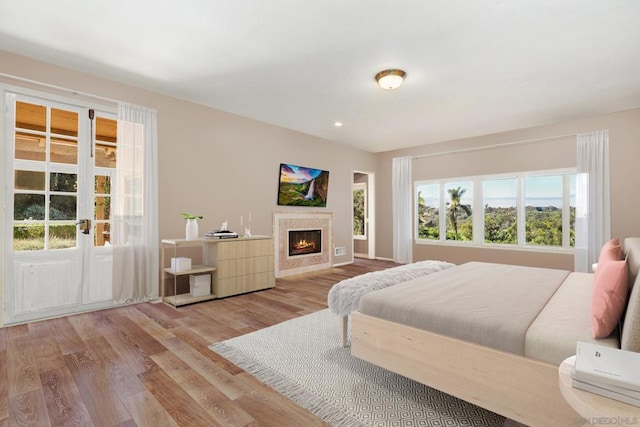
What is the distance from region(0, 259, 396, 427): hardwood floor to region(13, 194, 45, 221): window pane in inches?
43.5

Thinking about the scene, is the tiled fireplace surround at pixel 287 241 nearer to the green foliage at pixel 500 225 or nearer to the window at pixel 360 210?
the window at pixel 360 210

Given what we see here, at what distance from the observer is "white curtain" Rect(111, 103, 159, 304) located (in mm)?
3754

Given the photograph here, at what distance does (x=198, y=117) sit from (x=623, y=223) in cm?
642

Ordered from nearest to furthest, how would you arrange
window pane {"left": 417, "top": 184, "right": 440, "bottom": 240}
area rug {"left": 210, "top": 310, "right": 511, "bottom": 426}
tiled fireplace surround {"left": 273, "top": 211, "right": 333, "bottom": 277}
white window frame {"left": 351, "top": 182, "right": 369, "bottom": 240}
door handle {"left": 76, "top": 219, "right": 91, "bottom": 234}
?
area rug {"left": 210, "top": 310, "right": 511, "bottom": 426}, door handle {"left": 76, "top": 219, "right": 91, "bottom": 234}, tiled fireplace surround {"left": 273, "top": 211, "right": 333, "bottom": 277}, window pane {"left": 417, "top": 184, "right": 440, "bottom": 240}, white window frame {"left": 351, "top": 182, "right": 369, "bottom": 240}

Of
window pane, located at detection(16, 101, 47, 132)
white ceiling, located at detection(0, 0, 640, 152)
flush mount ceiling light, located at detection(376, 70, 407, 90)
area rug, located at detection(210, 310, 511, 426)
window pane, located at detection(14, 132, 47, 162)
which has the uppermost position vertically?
white ceiling, located at detection(0, 0, 640, 152)

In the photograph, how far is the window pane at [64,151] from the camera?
3453 mm

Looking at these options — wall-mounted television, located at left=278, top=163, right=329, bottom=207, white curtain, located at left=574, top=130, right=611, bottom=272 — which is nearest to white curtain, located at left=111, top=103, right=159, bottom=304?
wall-mounted television, located at left=278, top=163, right=329, bottom=207

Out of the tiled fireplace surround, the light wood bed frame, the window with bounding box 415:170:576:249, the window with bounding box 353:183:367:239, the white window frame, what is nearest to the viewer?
the light wood bed frame

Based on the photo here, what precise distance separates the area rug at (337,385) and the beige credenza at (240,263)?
4.75 feet

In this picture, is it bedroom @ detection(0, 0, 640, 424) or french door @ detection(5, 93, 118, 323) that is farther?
bedroom @ detection(0, 0, 640, 424)

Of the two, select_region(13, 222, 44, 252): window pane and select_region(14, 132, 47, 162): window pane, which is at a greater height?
select_region(14, 132, 47, 162): window pane

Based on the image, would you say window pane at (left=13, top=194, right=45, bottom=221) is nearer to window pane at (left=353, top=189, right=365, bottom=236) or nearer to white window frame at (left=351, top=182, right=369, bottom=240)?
white window frame at (left=351, top=182, right=369, bottom=240)

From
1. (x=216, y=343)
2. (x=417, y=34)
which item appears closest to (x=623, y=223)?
(x=417, y=34)

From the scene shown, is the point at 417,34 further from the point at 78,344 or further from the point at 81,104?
the point at 78,344
